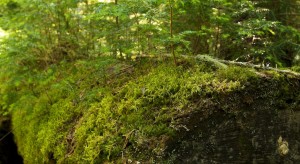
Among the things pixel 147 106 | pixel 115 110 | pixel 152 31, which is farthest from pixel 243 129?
pixel 152 31

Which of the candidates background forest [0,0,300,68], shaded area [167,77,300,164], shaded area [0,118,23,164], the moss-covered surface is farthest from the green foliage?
shaded area [0,118,23,164]

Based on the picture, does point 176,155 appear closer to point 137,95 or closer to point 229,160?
point 229,160

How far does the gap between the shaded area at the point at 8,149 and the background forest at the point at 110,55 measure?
521 mm

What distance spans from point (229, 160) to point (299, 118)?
3.09 feet

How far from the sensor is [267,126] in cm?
321

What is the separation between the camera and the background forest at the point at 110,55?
3459 millimetres

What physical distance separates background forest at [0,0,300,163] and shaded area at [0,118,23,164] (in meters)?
0.52

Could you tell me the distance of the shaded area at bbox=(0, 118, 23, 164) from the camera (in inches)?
240

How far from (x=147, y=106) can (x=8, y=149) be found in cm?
404

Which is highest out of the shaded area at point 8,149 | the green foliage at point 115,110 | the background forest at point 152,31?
the background forest at point 152,31

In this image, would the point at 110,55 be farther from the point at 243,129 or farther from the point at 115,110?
the point at 243,129

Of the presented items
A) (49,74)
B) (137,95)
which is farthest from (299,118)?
(49,74)

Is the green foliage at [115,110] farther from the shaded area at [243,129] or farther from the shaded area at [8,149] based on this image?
the shaded area at [8,149]

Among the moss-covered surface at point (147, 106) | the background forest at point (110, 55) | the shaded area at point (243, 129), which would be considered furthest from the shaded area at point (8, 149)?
the shaded area at point (243, 129)
